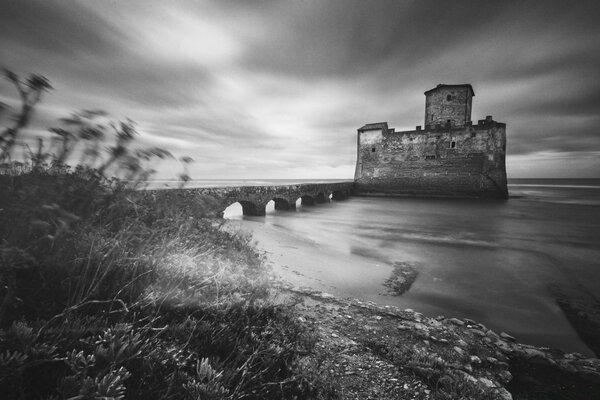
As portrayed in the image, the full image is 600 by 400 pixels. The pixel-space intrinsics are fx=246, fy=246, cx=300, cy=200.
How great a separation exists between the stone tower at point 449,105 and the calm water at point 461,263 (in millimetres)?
18593

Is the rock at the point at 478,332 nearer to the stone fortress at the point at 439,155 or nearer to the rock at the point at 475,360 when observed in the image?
the rock at the point at 475,360

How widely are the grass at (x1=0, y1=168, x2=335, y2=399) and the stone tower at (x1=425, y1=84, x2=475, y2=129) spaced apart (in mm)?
34072

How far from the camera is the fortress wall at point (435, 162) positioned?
90.4 ft

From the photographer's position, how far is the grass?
53.7 inches

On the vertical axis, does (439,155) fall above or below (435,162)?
above

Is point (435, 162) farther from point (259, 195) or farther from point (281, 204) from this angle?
point (259, 195)

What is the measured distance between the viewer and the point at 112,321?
193cm

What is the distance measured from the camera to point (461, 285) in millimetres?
6387

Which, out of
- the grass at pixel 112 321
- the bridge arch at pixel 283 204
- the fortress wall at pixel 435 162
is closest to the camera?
the grass at pixel 112 321

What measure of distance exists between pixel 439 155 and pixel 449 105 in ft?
21.8

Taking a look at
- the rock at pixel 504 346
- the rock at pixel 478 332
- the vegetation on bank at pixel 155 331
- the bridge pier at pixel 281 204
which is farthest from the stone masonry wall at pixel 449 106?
the vegetation on bank at pixel 155 331

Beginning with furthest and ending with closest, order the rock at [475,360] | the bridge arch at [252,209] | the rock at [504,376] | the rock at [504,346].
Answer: the bridge arch at [252,209], the rock at [504,346], the rock at [475,360], the rock at [504,376]

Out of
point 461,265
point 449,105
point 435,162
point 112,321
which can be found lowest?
point 461,265

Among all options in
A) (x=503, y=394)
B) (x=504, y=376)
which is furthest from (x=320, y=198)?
(x=503, y=394)
